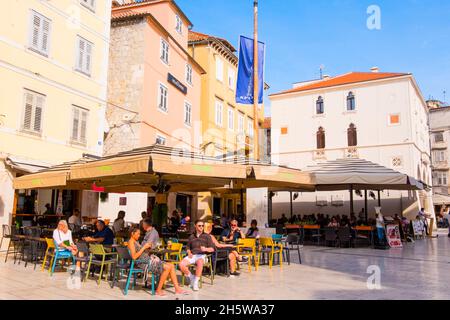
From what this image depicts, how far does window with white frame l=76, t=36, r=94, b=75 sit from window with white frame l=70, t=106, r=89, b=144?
1735 millimetres

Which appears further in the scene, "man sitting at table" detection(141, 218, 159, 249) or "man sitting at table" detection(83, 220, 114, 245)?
"man sitting at table" detection(83, 220, 114, 245)

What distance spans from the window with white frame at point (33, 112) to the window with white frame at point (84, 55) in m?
2.64

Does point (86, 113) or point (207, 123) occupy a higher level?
point (207, 123)

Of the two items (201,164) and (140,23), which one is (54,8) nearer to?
(140,23)

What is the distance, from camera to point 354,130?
3388 centimetres

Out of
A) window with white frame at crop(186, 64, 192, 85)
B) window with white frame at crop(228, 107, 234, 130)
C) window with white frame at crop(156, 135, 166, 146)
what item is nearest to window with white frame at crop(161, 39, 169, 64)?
window with white frame at crop(186, 64, 192, 85)

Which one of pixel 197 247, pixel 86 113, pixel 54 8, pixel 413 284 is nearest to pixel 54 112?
pixel 86 113

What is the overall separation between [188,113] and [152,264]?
2039cm

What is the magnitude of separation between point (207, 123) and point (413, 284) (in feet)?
72.6

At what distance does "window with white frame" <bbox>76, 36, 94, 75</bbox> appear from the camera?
1788 cm

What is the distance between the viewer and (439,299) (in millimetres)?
6941

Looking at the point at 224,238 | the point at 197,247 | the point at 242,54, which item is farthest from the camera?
the point at 242,54

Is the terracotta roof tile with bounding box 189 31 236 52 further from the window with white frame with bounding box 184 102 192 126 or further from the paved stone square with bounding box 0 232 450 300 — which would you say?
the paved stone square with bounding box 0 232 450 300

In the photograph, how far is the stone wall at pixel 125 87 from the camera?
21.5 metres
